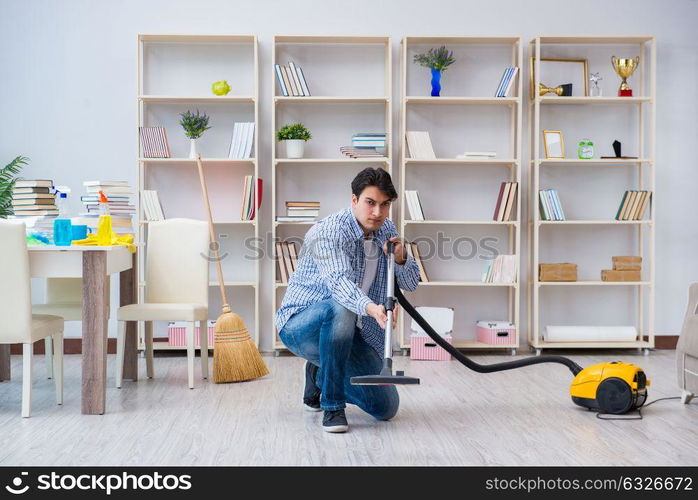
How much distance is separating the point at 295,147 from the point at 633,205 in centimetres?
231

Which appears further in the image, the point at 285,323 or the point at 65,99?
the point at 65,99

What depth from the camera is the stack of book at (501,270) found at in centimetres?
527

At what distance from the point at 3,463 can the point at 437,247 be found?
348 cm

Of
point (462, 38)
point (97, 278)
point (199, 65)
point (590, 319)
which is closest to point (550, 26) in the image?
point (462, 38)

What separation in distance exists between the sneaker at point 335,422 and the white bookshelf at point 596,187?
268cm

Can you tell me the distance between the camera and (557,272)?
5277mm

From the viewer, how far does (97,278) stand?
133 inches

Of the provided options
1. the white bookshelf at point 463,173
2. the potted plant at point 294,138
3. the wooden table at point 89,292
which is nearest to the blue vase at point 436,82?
the white bookshelf at point 463,173

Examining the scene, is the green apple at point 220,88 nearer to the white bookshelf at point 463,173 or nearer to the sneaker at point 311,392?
the white bookshelf at point 463,173

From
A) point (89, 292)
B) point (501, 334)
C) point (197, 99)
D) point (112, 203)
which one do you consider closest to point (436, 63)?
point (197, 99)

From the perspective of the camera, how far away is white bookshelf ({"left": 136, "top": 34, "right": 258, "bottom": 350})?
5434 millimetres

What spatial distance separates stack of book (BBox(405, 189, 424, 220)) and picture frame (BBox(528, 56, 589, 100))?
1144mm

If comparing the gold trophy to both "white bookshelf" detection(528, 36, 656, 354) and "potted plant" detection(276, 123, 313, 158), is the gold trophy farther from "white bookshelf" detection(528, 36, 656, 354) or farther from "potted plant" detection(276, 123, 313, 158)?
"potted plant" detection(276, 123, 313, 158)
